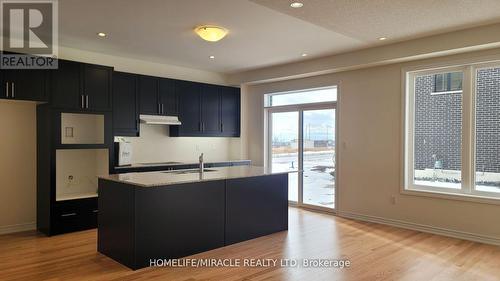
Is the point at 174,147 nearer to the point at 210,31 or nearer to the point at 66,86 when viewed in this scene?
the point at 66,86

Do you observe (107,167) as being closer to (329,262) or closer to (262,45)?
(262,45)

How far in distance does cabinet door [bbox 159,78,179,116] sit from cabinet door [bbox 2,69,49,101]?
1.89 m

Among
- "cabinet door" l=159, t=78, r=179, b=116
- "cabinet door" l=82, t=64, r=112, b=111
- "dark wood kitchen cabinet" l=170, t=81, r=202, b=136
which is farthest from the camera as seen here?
"dark wood kitchen cabinet" l=170, t=81, r=202, b=136

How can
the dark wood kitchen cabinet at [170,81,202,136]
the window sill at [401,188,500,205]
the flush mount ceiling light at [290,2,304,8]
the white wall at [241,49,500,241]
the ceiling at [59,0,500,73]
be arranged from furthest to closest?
the dark wood kitchen cabinet at [170,81,202,136] → the white wall at [241,49,500,241] → the window sill at [401,188,500,205] → the ceiling at [59,0,500,73] → the flush mount ceiling light at [290,2,304,8]

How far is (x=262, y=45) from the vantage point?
17.2ft

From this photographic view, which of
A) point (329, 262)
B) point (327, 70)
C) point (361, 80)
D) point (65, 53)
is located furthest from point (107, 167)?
point (361, 80)

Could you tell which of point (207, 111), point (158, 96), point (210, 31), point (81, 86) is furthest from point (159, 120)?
point (210, 31)

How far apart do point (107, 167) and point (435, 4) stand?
482 cm

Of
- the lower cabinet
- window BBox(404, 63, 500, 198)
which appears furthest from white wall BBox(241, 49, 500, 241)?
the lower cabinet

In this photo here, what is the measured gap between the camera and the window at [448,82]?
4.87m

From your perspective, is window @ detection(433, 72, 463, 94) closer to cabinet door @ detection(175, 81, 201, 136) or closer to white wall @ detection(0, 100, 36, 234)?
cabinet door @ detection(175, 81, 201, 136)

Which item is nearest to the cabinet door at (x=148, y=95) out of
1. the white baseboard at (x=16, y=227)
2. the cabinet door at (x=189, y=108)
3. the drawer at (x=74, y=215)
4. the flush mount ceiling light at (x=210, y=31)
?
the cabinet door at (x=189, y=108)

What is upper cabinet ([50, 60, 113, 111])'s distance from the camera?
4.88 m

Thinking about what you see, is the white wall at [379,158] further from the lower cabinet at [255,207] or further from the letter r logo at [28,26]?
the letter r logo at [28,26]
